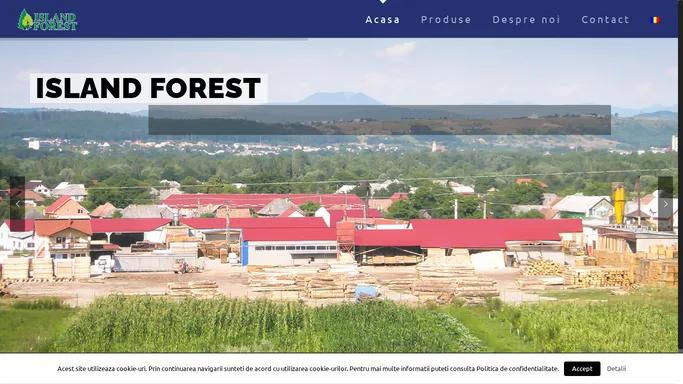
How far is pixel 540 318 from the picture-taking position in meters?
10.6

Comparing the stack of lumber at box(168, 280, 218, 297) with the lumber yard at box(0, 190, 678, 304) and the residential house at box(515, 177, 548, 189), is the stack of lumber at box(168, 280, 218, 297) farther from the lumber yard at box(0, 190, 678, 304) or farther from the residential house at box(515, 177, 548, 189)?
the residential house at box(515, 177, 548, 189)

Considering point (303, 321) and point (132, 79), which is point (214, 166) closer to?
point (303, 321)

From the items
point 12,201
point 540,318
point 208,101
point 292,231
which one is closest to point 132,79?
point 208,101

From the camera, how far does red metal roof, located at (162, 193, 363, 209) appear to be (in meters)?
21.9

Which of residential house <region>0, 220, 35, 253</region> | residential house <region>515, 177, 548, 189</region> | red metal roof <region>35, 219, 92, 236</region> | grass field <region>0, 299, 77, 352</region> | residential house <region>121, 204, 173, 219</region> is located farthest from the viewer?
residential house <region>515, 177, 548, 189</region>

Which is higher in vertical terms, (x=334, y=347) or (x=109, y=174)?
(x=109, y=174)

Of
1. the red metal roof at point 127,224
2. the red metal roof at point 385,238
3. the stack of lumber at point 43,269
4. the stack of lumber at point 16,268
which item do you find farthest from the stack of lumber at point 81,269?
the red metal roof at point 385,238

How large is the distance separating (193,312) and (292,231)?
693cm

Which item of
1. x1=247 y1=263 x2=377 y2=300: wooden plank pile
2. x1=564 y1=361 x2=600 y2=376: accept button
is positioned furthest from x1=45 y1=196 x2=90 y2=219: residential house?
x1=564 y1=361 x2=600 y2=376: accept button

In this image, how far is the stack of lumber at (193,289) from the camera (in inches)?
535

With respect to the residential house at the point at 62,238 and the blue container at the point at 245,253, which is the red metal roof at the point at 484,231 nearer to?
the blue container at the point at 245,253

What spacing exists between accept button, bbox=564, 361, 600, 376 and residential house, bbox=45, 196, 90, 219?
1545cm

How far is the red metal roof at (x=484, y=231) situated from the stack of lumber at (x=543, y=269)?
1.27 metres

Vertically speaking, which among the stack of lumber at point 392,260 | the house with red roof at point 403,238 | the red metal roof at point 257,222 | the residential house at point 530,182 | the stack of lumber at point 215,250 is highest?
the residential house at point 530,182
